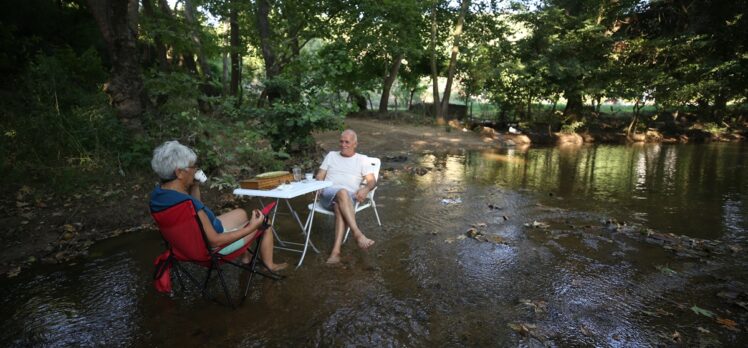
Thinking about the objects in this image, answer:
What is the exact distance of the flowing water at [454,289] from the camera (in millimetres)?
2988

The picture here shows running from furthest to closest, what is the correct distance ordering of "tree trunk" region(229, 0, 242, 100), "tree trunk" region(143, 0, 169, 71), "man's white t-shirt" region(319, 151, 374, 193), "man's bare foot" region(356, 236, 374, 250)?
"tree trunk" region(229, 0, 242, 100)
"tree trunk" region(143, 0, 169, 71)
"man's white t-shirt" region(319, 151, 374, 193)
"man's bare foot" region(356, 236, 374, 250)

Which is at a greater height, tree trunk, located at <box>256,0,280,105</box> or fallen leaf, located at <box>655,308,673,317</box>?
tree trunk, located at <box>256,0,280,105</box>

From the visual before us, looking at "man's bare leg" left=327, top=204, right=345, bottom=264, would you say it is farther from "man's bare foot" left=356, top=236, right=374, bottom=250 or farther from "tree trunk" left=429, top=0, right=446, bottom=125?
"tree trunk" left=429, top=0, right=446, bottom=125

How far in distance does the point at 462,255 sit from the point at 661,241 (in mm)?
2550

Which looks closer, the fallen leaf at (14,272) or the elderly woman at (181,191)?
the elderly woman at (181,191)

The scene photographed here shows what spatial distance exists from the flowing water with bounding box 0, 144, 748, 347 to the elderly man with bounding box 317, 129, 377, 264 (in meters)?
0.45

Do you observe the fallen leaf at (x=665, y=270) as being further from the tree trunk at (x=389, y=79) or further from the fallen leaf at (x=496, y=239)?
the tree trunk at (x=389, y=79)

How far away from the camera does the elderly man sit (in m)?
4.47

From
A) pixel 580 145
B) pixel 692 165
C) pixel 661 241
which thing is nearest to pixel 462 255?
pixel 661 241

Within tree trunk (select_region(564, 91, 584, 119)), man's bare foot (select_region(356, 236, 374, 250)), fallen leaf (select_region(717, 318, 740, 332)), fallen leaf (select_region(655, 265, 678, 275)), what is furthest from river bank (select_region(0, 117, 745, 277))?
tree trunk (select_region(564, 91, 584, 119))

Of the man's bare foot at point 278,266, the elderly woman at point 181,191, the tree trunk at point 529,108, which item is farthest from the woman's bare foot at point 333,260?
the tree trunk at point 529,108

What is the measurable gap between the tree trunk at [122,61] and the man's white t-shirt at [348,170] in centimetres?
407

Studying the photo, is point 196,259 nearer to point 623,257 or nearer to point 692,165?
point 623,257

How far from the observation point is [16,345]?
9.57ft
